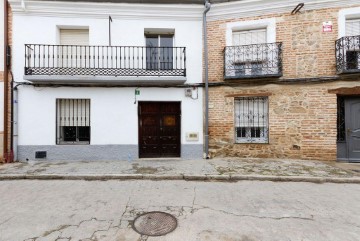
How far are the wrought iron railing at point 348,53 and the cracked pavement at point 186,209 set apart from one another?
4.36m

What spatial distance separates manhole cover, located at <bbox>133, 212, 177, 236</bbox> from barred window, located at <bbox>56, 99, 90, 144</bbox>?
17.9 ft

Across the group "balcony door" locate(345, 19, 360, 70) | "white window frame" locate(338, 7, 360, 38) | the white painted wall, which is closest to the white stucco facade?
the white painted wall

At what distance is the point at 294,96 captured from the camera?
765 cm

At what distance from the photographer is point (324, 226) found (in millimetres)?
3180

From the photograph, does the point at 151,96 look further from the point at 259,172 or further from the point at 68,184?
the point at 259,172

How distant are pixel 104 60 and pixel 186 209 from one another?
649 centimetres

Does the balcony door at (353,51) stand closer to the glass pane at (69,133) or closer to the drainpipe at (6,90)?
the glass pane at (69,133)

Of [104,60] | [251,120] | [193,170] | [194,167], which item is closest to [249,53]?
[251,120]

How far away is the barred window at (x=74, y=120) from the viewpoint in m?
7.98

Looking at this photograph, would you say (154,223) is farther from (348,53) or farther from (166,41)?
(348,53)

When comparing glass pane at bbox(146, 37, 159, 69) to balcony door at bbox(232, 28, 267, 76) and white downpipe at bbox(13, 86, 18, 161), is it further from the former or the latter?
white downpipe at bbox(13, 86, 18, 161)

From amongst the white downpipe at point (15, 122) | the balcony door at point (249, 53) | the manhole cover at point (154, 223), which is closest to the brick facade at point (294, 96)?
the balcony door at point (249, 53)

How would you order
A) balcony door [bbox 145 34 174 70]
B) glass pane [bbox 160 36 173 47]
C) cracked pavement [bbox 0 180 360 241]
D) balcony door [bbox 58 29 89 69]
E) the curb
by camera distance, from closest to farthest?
cracked pavement [bbox 0 180 360 241], the curb, balcony door [bbox 58 29 89 69], balcony door [bbox 145 34 174 70], glass pane [bbox 160 36 173 47]

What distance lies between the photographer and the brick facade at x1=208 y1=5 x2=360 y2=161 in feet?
24.5
